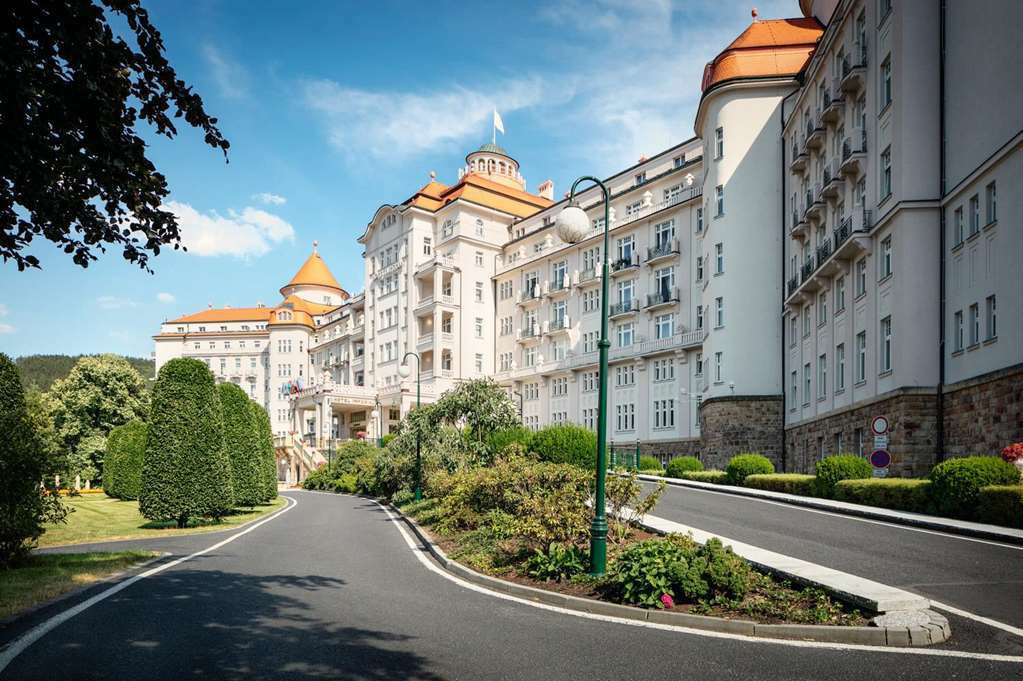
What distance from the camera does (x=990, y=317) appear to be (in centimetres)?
2292

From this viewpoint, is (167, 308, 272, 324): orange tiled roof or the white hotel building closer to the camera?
the white hotel building

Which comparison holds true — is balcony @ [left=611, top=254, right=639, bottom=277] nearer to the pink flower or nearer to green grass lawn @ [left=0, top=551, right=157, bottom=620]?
the pink flower

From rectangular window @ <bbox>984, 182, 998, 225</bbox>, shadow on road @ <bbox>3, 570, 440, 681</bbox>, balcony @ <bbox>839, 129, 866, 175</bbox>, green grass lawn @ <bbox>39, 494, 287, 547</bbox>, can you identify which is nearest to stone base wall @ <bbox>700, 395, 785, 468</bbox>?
balcony @ <bbox>839, 129, 866, 175</bbox>

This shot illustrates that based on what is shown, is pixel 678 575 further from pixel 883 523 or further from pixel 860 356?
pixel 860 356

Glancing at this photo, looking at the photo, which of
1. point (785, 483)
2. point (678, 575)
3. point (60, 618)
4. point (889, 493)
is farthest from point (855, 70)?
point (60, 618)

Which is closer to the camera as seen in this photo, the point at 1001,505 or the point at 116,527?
the point at 1001,505

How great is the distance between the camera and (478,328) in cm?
7150

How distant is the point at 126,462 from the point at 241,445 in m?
18.6

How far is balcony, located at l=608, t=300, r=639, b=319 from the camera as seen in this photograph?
187 feet

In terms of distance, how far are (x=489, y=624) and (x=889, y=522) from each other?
12.6m

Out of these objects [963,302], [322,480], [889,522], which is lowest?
[322,480]

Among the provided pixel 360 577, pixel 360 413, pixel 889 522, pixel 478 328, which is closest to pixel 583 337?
pixel 478 328

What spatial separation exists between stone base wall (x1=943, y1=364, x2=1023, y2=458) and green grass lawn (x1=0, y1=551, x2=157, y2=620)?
2038cm

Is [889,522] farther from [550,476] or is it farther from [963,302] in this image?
[963,302]
